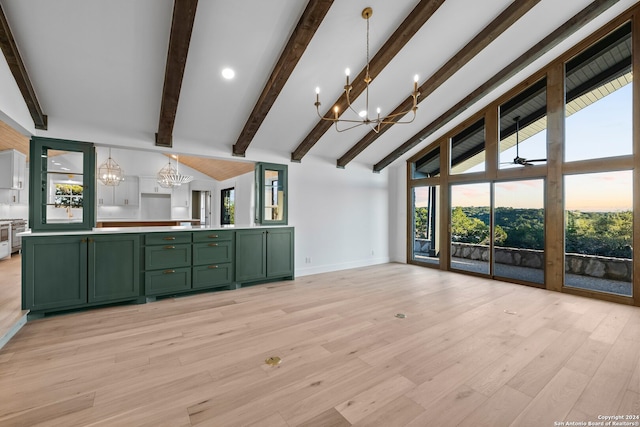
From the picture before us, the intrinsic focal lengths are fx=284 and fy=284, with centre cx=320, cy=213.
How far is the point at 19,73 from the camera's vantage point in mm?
2939

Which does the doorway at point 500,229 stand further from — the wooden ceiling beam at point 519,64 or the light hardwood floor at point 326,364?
the wooden ceiling beam at point 519,64

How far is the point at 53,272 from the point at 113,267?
584 millimetres

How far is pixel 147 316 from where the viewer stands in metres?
3.44

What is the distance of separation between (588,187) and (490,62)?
2449 millimetres

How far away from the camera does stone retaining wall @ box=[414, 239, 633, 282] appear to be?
411 cm

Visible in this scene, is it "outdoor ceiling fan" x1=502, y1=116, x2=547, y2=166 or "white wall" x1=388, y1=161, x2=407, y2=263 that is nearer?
"outdoor ceiling fan" x1=502, y1=116, x2=547, y2=166

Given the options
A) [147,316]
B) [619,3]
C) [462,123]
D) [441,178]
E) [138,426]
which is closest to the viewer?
[138,426]

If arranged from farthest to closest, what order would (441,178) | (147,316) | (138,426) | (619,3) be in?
(441,178) < (619,3) < (147,316) < (138,426)

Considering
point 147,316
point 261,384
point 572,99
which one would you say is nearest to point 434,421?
point 261,384

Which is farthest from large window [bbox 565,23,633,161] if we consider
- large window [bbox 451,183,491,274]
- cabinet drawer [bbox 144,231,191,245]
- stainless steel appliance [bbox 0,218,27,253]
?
stainless steel appliance [bbox 0,218,27,253]

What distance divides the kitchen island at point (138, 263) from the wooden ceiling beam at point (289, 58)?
1.83 metres

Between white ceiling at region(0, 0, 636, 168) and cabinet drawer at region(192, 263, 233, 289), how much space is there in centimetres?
186

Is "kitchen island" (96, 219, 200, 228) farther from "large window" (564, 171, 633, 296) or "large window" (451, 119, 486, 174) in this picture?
"large window" (564, 171, 633, 296)

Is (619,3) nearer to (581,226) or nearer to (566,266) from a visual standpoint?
(581,226)
